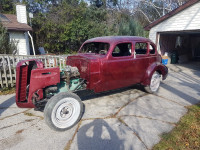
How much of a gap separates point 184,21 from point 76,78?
27.7 feet

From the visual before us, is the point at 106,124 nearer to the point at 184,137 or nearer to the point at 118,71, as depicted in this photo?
the point at 118,71

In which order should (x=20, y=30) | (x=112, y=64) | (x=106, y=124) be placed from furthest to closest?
(x=20, y=30), (x=112, y=64), (x=106, y=124)

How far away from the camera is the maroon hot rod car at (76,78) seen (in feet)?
10.5

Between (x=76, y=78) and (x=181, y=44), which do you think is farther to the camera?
(x=181, y=44)

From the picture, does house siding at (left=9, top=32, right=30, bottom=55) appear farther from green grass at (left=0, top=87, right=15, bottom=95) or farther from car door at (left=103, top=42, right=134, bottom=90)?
car door at (left=103, top=42, right=134, bottom=90)

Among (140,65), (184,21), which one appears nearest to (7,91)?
(140,65)

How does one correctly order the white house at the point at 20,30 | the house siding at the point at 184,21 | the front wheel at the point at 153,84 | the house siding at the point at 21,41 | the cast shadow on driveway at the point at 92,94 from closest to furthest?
the cast shadow on driveway at the point at 92,94 → the front wheel at the point at 153,84 → the house siding at the point at 184,21 → the white house at the point at 20,30 → the house siding at the point at 21,41

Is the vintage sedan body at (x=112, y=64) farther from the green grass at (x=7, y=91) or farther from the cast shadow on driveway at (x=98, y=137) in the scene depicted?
the green grass at (x=7, y=91)

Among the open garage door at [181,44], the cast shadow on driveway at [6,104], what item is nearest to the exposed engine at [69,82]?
the cast shadow on driveway at [6,104]

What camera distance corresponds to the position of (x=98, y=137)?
3014 mm

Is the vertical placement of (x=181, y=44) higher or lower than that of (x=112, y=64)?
higher

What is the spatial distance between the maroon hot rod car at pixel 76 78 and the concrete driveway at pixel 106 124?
0.38m

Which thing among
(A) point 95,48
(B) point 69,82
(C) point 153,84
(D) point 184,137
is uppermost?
(A) point 95,48

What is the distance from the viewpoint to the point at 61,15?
59.6 feet
